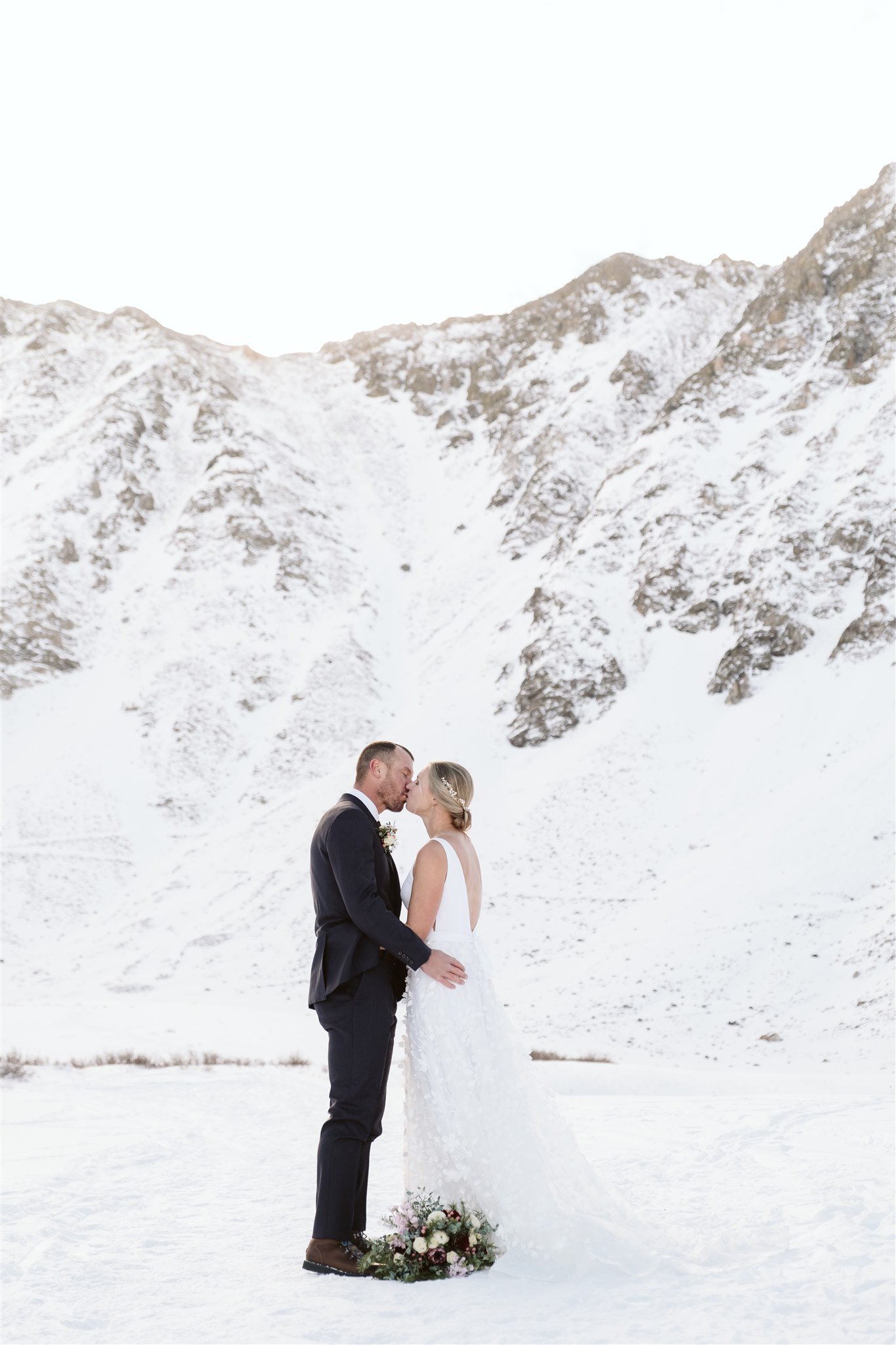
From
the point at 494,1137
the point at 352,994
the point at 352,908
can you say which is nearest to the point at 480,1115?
the point at 494,1137

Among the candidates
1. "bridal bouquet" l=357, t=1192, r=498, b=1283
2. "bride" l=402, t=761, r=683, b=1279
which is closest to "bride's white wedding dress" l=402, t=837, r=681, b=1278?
"bride" l=402, t=761, r=683, b=1279

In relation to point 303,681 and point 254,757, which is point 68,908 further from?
point 303,681

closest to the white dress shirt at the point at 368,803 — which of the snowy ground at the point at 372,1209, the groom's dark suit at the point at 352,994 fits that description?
the groom's dark suit at the point at 352,994

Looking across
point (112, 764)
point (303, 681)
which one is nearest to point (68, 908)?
point (112, 764)

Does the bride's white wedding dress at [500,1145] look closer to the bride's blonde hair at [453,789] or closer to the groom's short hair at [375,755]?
the bride's blonde hair at [453,789]

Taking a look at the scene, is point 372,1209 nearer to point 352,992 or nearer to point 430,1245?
point 430,1245

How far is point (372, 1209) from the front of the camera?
608 centimetres

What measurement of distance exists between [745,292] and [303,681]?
2244 inches

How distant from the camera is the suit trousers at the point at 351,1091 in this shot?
486cm

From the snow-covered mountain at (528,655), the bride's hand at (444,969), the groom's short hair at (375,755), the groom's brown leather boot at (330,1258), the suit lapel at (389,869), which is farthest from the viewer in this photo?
the snow-covered mountain at (528,655)

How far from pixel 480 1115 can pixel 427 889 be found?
4.17 ft

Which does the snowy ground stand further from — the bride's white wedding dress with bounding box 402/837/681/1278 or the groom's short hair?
the groom's short hair

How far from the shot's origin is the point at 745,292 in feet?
255

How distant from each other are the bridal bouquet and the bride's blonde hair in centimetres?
203
